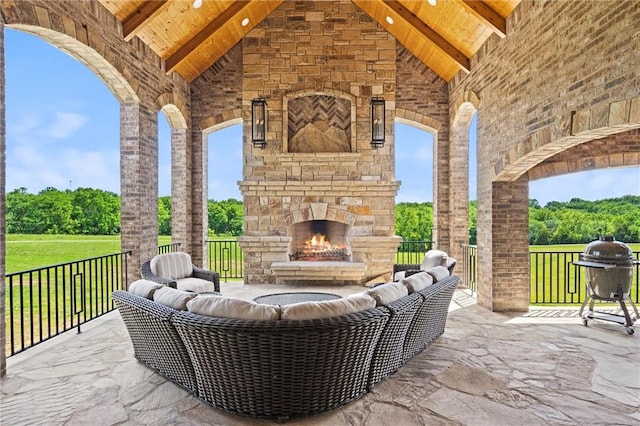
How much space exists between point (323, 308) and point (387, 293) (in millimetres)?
683

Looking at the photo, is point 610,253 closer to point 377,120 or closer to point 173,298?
point 377,120

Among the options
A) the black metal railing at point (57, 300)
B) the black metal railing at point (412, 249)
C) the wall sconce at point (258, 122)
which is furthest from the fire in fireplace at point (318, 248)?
the black metal railing at point (57, 300)

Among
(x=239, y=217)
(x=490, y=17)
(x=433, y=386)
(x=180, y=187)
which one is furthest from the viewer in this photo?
(x=239, y=217)

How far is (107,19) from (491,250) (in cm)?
610

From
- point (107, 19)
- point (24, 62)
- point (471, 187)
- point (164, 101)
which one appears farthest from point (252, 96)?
point (24, 62)

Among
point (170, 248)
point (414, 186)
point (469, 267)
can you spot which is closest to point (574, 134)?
point (469, 267)

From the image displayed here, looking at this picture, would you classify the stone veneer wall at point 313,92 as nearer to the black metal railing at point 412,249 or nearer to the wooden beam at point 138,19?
the black metal railing at point 412,249

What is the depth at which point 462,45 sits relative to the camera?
5996 mm

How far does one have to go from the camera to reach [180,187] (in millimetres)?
7574

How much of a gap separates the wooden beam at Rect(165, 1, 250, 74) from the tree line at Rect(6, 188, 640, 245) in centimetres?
549

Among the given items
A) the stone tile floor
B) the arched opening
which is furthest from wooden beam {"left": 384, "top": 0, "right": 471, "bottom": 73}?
the stone tile floor

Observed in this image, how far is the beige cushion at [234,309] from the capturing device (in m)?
2.35

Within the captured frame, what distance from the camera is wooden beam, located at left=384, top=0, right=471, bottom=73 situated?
6098 mm

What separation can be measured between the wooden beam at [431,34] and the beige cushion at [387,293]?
475cm
